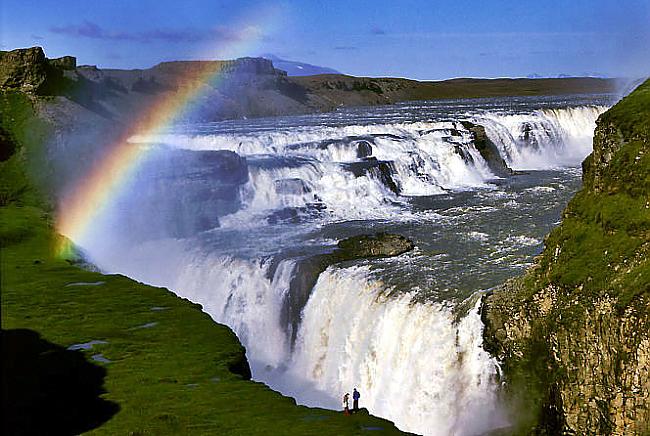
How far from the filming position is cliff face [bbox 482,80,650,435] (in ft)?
51.1

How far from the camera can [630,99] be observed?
20.4 metres

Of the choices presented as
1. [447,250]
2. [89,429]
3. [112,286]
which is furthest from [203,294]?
[89,429]

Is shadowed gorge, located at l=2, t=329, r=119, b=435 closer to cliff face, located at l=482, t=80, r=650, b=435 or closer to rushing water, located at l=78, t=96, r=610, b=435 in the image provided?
rushing water, located at l=78, t=96, r=610, b=435

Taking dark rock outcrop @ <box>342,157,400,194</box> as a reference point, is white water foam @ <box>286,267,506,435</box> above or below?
below

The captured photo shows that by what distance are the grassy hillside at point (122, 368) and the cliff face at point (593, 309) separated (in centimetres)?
485

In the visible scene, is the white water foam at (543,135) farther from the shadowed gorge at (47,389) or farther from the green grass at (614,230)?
the shadowed gorge at (47,389)

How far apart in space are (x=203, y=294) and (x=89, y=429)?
1726cm

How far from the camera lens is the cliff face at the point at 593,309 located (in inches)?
613

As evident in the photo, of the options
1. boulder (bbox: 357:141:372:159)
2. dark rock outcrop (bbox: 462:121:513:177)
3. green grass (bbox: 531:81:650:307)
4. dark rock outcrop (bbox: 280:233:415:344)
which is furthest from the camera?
dark rock outcrop (bbox: 462:121:513:177)

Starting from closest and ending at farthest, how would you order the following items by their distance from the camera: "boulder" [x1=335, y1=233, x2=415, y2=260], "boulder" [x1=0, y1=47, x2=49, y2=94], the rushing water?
the rushing water
"boulder" [x1=335, y1=233, x2=415, y2=260]
"boulder" [x1=0, y1=47, x2=49, y2=94]

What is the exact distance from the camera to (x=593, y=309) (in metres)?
16.6

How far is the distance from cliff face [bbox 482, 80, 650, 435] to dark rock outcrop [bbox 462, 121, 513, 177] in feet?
103

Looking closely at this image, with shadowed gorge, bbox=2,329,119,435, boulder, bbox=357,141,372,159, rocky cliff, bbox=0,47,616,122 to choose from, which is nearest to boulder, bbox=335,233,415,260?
shadowed gorge, bbox=2,329,119,435

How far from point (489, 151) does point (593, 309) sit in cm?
3861
